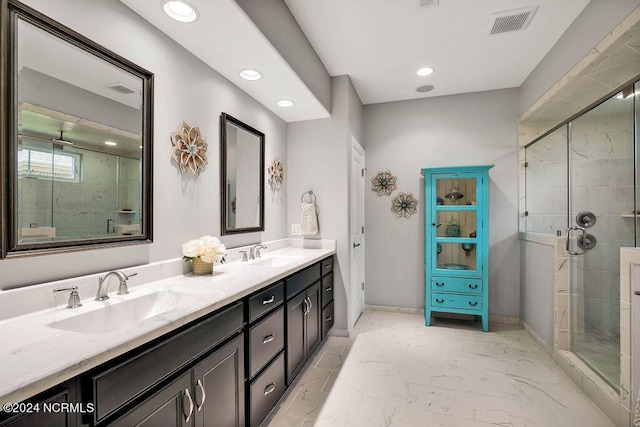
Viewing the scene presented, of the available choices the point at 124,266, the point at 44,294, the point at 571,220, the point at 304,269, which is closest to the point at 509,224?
the point at 571,220

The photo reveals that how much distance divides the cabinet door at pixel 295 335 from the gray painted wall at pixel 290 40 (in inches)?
66.8

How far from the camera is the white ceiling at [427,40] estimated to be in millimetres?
2135

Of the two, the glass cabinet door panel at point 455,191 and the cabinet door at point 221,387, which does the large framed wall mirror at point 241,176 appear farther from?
the glass cabinet door panel at point 455,191

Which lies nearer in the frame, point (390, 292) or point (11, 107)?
point (11, 107)

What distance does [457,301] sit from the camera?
11.0 ft

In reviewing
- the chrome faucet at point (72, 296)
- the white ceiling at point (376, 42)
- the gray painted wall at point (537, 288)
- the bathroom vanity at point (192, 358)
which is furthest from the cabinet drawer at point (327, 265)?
the gray painted wall at point (537, 288)

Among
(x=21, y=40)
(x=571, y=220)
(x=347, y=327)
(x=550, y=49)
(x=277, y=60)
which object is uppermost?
(x=550, y=49)

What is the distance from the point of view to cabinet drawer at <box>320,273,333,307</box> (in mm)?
2768

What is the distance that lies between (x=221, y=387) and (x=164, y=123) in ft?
4.65

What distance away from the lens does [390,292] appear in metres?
3.91

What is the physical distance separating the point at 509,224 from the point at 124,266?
377cm

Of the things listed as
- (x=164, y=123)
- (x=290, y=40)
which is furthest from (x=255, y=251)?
(x=290, y=40)

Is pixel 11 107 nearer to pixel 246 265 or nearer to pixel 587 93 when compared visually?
pixel 246 265

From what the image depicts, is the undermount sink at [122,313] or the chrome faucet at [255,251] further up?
the chrome faucet at [255,251]
